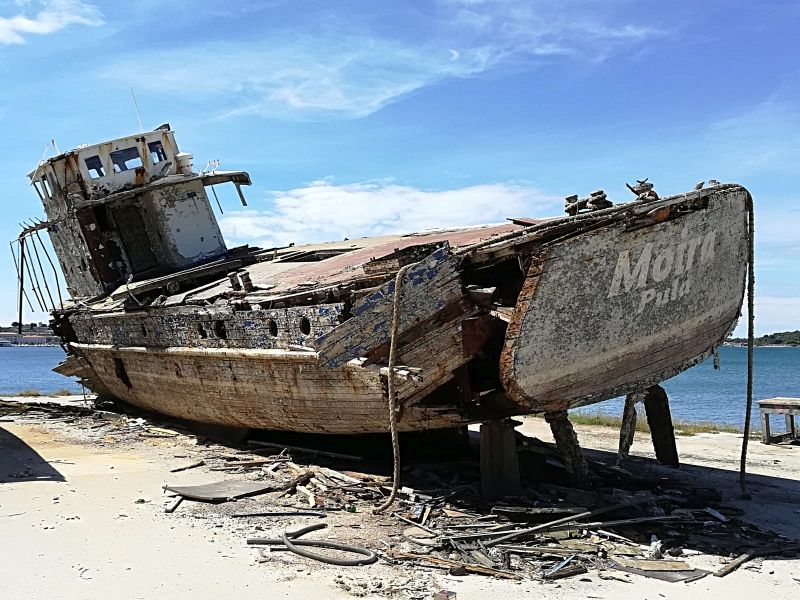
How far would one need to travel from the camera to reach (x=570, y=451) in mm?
7504

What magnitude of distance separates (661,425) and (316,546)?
5183 millimetres

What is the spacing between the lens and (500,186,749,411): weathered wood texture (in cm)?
641

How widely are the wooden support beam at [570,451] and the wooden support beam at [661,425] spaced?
6.06ft

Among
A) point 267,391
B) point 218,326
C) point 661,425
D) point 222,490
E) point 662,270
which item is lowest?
point 661,425

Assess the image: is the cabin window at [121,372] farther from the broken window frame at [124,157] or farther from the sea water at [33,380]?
the sea water at [33,380]

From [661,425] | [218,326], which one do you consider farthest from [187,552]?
[661,425]

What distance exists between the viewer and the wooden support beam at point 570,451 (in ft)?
24.2

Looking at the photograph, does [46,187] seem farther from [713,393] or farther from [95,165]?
[713,393]

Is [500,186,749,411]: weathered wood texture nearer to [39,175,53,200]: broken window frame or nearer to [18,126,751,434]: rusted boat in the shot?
[18,126,751,434]: rusted boat

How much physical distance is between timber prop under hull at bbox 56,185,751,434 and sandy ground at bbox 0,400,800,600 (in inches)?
49.8

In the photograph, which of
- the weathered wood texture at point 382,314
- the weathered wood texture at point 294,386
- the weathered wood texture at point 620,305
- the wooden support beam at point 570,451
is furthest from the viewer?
the wooden support beam at point 570,451

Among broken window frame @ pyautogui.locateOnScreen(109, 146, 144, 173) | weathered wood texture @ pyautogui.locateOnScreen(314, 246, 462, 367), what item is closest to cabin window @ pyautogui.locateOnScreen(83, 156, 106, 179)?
broken window frame @ pyautogui.locateOnScreen(109, 146, 144, 173)

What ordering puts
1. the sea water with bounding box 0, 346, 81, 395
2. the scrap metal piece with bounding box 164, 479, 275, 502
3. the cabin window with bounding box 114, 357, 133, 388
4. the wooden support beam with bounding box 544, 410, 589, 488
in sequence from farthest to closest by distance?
the sea water with bounding box 0, 346, 81, 395, the cabin window with bounding box 114, 357, 133, 388, the wooden support beam with bounding box 544, 410, 589, 488, the scrap metal piece with bounding box 164, 479, 275, 502

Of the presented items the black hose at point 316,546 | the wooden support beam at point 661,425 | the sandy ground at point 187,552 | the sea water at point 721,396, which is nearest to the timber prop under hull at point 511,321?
the wooden support beam at point 661,425
